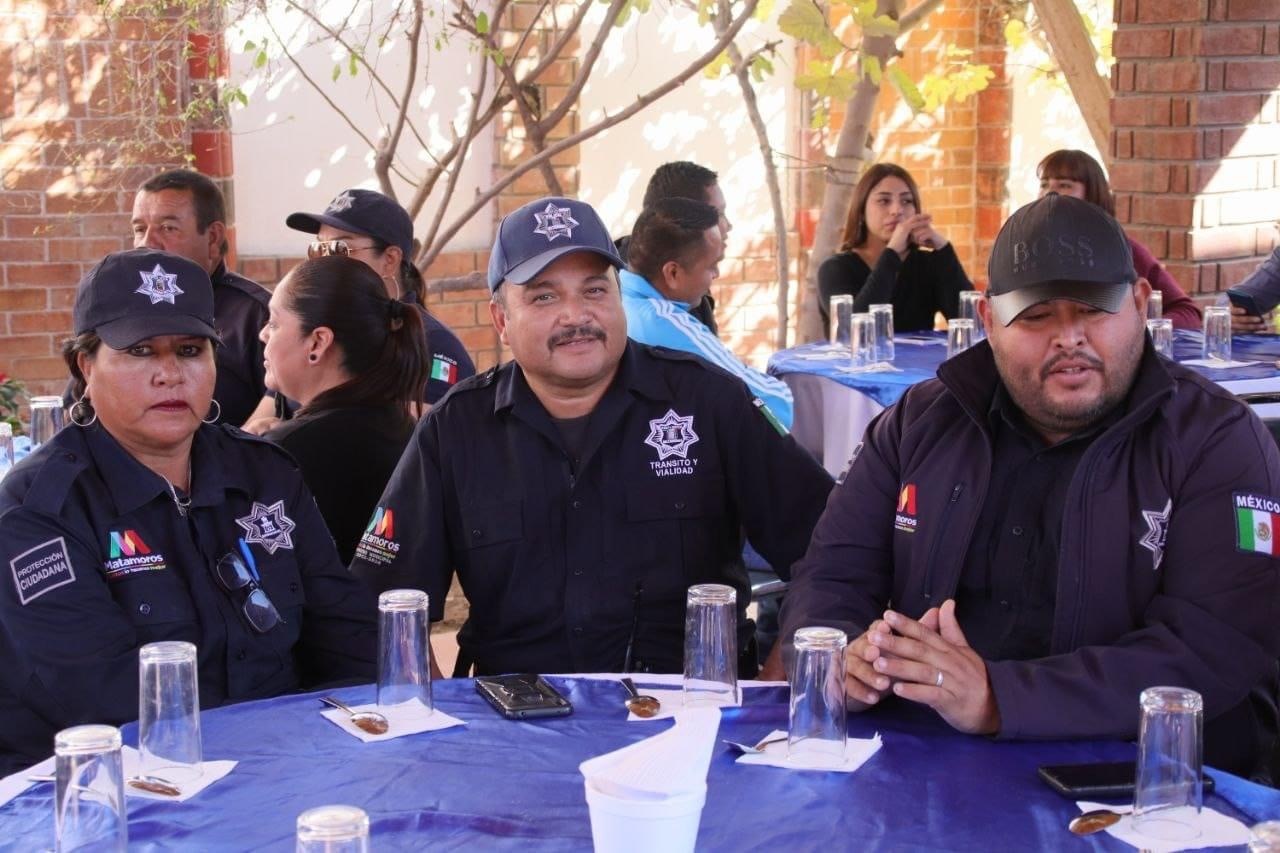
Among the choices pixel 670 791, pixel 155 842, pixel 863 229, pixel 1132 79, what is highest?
pixel 1132 79

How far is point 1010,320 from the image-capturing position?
9.09 ft

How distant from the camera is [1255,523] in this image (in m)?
2.53

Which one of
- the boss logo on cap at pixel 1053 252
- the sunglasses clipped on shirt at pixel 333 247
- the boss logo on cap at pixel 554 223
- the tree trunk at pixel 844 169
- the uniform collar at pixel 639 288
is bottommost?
the boss logo on cap at pixel 1053 252

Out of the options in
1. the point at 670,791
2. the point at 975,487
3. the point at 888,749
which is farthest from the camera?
the point at 975,487

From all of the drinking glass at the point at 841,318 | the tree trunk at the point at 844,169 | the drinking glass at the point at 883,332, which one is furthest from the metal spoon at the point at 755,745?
the tree trunk at the point at 844,169

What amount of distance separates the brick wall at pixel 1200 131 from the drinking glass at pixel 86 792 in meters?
5.64

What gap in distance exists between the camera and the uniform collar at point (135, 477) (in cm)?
290

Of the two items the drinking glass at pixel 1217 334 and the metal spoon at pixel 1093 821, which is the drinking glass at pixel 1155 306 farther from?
the metal spoon at pixel 1093 821

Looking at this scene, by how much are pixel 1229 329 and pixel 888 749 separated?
3.52 meters

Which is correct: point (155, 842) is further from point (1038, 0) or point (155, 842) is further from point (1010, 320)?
point (1038, 0)

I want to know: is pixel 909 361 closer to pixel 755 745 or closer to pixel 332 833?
pixel 755 745

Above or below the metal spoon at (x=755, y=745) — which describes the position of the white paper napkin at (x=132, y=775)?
below

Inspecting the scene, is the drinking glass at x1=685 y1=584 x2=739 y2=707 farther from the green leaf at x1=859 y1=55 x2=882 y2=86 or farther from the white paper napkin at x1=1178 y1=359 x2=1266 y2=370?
the green leaf at x1=859 y1=55 x2=882 y2=86

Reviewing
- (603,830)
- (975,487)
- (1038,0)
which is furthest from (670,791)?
(1038,0)
